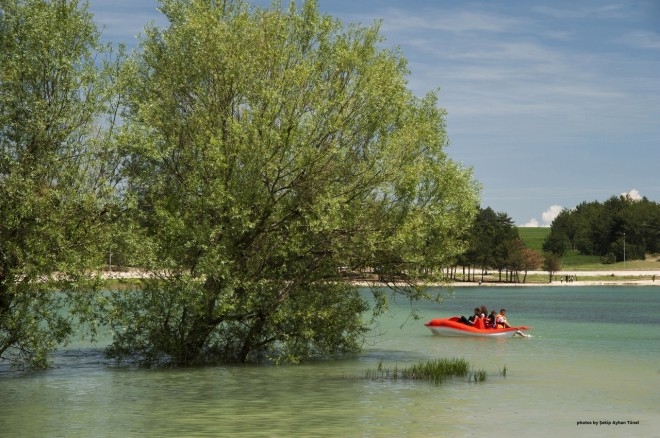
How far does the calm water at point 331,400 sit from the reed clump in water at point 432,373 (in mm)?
534

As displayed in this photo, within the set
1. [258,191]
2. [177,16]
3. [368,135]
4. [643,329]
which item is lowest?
[643,329]

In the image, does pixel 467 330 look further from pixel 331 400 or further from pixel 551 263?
pixel 551 263

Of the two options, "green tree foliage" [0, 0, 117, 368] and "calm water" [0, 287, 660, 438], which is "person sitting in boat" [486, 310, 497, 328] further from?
"green tree foliage" [0, 0, 117, 368]

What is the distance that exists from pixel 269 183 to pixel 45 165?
290 inches

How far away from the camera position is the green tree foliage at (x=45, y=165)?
1174 inches

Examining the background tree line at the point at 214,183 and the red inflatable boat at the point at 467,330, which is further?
the red inflatable boat at the point at 467,330

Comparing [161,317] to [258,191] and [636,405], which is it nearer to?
[258,191]

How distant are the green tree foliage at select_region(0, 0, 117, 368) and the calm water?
10.3 ft

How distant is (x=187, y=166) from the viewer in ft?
110

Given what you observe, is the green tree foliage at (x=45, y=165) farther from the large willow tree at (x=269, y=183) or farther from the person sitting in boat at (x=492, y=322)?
the person sitting in boat at (x=492, y=322)

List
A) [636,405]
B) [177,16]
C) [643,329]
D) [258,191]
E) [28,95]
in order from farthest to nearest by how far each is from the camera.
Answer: [643,329]
[177,16]
[258,191]
[28,95]
[636,405]

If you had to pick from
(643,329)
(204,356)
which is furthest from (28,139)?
(643,329)

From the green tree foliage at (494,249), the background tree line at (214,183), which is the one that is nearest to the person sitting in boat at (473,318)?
the background tree line at (214,183)

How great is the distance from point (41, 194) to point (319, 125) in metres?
9.49
